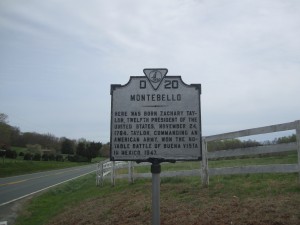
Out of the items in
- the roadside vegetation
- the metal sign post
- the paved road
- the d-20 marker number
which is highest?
the roadside vegetation

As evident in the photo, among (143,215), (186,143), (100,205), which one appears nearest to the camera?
(186,143)

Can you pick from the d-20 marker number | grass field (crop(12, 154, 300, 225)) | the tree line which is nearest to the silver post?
the d-20 marker number

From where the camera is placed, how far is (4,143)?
7569 cm

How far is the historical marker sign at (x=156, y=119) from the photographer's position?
18.1 feet

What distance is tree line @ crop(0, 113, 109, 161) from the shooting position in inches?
2964

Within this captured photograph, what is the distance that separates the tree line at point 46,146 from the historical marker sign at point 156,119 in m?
69.5

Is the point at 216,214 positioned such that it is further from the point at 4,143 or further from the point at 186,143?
the point at 4,143

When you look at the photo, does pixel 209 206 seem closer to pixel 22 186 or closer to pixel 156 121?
pixel 156 121

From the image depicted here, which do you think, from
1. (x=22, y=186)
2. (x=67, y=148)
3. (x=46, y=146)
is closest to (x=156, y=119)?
(x=22, y=186)

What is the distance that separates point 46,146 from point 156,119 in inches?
4810

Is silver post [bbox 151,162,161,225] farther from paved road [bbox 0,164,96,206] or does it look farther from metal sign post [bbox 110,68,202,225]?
paved road [bbox 0,164,96,206]

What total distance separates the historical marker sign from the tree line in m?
69.5

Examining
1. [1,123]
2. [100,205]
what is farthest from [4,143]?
[100,205]

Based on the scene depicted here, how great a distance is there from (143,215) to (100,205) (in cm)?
293
